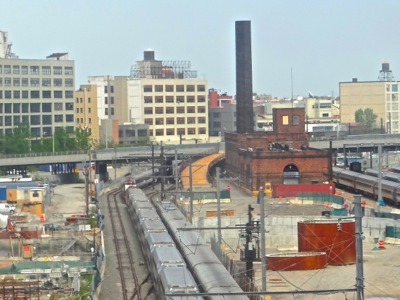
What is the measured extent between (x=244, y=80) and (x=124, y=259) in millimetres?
47720

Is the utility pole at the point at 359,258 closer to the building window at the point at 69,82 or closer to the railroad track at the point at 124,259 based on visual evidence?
the railroad track at the point at 124,259

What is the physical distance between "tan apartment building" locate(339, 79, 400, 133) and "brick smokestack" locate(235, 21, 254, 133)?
270 ft

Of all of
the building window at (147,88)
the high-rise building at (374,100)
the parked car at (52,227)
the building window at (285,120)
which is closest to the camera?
the parked car at (52,227)

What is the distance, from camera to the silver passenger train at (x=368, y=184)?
63.6m

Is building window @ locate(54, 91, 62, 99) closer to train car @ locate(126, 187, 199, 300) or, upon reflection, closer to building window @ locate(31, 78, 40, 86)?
building window @ locate(31, 78, 40, 86)

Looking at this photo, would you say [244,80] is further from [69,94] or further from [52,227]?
[69,94]

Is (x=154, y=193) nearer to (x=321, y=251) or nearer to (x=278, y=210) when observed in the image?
(x=278, y=210)

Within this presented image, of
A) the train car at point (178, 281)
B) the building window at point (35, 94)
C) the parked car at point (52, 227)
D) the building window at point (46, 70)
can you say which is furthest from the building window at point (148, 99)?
the train car at point (178, 281)

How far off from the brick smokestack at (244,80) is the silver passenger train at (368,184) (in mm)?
11098

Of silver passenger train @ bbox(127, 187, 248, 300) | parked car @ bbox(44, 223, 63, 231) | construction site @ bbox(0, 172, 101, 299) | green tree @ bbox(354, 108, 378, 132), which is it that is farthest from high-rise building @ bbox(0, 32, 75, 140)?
silver passenger train @ bbox(127, 187, 248, 300)

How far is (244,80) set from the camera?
91.7 m

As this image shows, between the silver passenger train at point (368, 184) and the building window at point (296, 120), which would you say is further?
the building window at point (296, 120)

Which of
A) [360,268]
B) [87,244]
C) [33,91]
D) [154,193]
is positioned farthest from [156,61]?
[360,268]

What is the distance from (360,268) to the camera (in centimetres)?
2042
